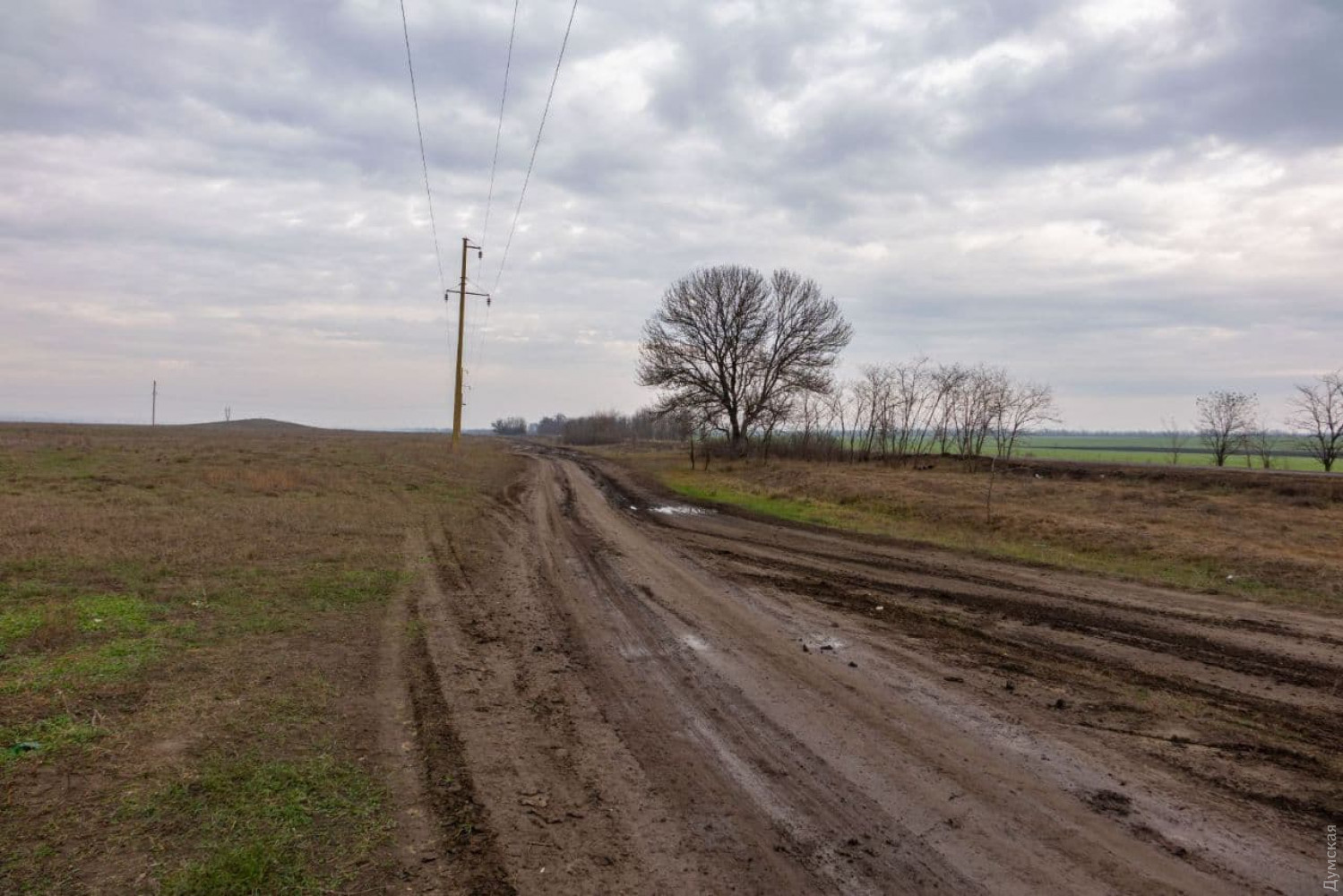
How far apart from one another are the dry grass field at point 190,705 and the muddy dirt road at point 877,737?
643mm

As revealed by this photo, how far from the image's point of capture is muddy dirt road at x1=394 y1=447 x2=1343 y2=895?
362 cm

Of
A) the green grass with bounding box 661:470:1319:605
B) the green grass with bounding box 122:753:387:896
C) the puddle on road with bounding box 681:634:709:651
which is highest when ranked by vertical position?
the green grass with bounding box 661:470:1319:605

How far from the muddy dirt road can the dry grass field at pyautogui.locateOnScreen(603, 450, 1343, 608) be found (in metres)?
3.12

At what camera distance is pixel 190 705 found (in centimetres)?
520

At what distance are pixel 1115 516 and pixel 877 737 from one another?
57.0 feet

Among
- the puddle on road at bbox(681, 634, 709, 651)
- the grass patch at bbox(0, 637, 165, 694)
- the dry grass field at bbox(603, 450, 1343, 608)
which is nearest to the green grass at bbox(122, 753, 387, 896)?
the grass patch at bbox(0, 637, 165, 694)

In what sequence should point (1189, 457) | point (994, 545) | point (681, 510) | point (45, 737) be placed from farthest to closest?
point (1189, 457) < point (681, 510) < point (994, 545) < point (45, 737)

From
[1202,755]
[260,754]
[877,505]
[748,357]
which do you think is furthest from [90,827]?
[748,357]

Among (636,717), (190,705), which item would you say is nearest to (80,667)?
(190,705)

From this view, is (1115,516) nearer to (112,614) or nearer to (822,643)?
(822,643)

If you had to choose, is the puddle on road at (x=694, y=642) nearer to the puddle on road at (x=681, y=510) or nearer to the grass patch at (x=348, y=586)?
the grass patch at (x=348, y=586)

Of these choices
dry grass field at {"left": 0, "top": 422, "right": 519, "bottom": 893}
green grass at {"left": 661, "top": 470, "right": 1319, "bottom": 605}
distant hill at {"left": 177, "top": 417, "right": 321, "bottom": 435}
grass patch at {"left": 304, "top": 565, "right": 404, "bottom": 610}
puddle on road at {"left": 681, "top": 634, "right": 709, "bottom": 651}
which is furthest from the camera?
distant hill at {"left": 177, "top": 417, "right": 321, "bottom": 435}

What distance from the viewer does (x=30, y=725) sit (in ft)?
15.3

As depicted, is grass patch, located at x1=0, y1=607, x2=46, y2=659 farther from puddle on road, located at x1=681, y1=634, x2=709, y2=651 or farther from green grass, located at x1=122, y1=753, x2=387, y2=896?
puddle on road, located at x1=681, y1=634, x2=709, y2=651
